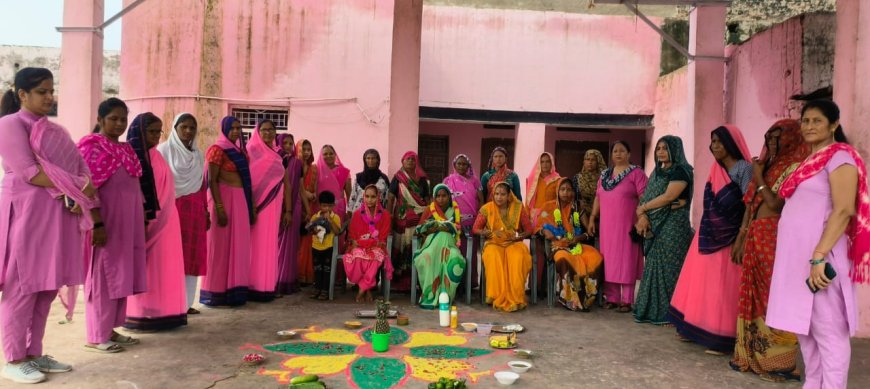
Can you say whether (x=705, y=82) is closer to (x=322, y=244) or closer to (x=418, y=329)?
(x=322, y=244)

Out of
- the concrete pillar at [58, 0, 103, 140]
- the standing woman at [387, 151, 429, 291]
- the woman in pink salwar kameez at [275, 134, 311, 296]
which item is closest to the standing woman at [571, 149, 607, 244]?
the standing woman at [387, 151, 429, 291]

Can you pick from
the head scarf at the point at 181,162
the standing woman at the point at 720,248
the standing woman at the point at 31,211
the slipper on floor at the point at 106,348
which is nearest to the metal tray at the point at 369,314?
the head scarf at the point at 181,162

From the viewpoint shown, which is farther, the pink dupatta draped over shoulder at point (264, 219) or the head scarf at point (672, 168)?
the pink dupatta draped over shoulder at point (264, 219)

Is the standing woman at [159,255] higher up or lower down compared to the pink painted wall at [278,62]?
lower down

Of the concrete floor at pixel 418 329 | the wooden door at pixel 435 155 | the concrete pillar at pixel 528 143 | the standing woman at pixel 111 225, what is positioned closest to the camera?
the concrete floor at pixel 418 329

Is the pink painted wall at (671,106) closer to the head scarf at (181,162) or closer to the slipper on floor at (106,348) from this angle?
the head scarf at (181,162)

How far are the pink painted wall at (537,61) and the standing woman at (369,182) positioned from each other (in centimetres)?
536

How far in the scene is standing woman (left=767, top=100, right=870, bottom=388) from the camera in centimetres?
287

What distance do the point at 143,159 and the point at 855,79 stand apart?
5551mm

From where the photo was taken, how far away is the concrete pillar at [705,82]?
8.37 metres

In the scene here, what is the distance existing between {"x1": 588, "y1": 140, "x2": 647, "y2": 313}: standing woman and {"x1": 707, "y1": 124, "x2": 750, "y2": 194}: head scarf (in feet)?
4.52

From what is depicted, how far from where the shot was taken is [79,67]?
6.28 metres

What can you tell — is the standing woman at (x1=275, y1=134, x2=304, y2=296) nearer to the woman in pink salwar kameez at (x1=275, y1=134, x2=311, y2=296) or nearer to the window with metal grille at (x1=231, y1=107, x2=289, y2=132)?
the woman in pink salwar kameez at (x1=275, y1=134, x2=311, y2=296)

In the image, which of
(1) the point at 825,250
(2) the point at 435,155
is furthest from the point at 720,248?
(2) the point at 435,155
